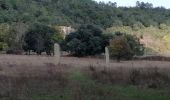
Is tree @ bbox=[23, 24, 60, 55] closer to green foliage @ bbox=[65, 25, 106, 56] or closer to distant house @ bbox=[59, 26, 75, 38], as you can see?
green foliage @ bbox=[65, 25, 106, 56]

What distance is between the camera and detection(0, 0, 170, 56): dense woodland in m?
80.4

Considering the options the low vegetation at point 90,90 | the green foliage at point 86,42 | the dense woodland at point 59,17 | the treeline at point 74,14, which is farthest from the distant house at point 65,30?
the low vegetation at point 90,90

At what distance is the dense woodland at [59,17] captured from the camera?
80438 mm

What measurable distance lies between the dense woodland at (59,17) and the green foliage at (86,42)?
7.02m

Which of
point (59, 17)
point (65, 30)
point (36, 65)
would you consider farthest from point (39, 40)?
point (36, 65)

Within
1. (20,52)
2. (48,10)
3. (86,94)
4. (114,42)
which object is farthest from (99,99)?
(48,10)

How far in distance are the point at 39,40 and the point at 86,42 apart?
938cm

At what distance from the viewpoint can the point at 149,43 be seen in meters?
114

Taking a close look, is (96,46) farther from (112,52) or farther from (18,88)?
(18,88)

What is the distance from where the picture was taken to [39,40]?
7494 centimetres

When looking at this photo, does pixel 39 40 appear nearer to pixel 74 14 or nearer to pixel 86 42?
pixel 86 42

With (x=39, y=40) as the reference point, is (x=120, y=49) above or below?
below

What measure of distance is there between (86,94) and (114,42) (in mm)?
44558

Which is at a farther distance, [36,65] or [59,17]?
[59,17]
